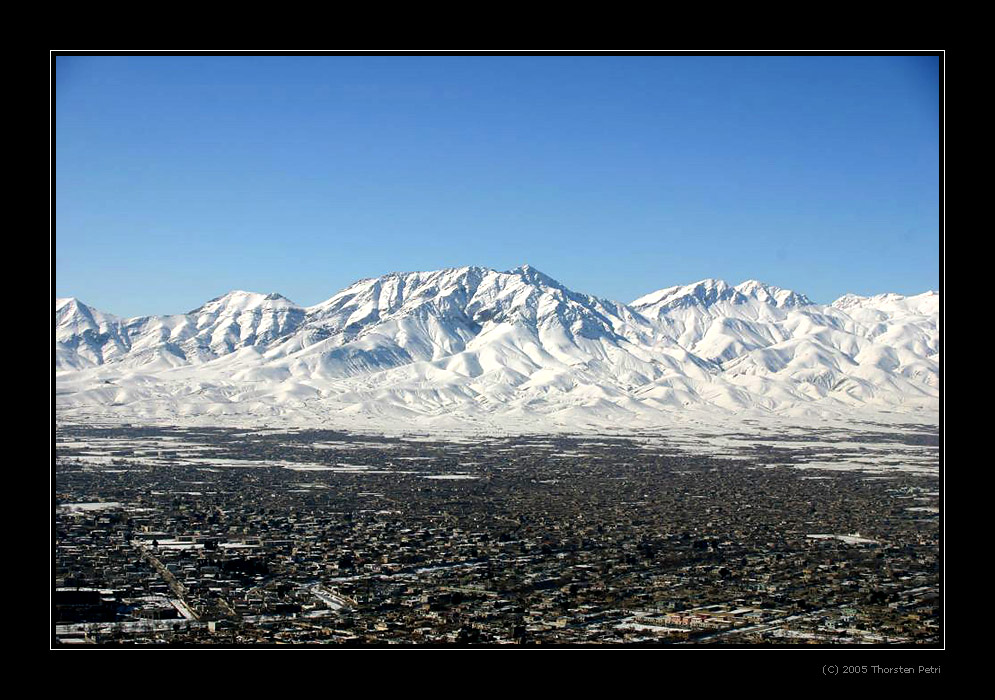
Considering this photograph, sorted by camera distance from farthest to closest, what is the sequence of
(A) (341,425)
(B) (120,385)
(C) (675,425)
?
(B) (120,385), (C) (675,425), (A) (341,425)

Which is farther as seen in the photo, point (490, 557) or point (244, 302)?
point (244, 302)

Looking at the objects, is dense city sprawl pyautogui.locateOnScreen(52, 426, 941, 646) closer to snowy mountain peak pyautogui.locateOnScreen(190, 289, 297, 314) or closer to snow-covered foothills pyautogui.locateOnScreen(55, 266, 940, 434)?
snow-covered foothills pyautogui.locateOnScreen(55, 266, 940, 434)

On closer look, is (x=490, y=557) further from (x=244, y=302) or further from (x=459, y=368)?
(x=244, y=302)

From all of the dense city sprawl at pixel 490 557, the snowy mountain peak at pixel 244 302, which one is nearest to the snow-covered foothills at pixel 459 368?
the snowy mountain peak at pixel 244 302

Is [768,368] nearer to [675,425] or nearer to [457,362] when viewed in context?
[457,362]

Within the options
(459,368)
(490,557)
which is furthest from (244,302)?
(490,557)
